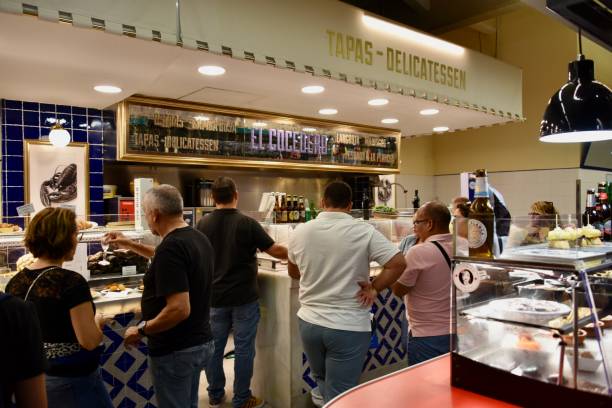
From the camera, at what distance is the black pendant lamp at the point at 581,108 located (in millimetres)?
2557

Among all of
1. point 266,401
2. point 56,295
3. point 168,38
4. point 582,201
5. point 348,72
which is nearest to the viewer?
point 56,295

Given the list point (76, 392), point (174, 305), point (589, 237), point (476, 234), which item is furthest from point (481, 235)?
point (76, 392)

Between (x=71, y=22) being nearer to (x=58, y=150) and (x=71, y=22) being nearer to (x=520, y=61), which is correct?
(x=58, y=150)

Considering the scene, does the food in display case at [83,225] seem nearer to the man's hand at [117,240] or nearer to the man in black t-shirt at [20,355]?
the man's hand at [117,240]

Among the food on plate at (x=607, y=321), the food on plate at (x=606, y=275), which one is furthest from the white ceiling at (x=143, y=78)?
the food on plate at (x=607, y=321)

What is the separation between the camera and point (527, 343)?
1.69m

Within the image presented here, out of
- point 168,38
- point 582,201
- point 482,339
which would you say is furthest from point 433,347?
point 582,201

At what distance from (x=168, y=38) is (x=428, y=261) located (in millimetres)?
2206

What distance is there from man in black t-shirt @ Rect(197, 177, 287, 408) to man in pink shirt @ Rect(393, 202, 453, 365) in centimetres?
123

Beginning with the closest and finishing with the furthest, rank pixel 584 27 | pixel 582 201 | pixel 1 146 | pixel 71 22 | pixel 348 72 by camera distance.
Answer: pixel 584 27 → pixel 71 22 → pixel 348 72 → pixel 1 146 → pixel 582 201

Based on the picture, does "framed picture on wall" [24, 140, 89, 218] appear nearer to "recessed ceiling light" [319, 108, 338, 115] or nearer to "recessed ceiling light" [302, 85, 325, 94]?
"recessed ceiling light" [302, 85, 325, 94]

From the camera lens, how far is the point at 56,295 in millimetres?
2076

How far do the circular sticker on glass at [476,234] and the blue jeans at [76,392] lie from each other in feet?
5.90

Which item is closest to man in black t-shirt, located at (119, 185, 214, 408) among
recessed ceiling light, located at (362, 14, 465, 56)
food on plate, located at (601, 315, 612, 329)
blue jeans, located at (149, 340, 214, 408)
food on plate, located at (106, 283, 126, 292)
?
blue jeans, located at (149, 340, 214, 408)
